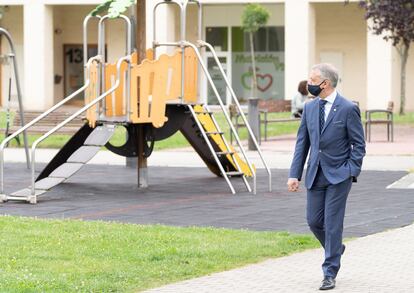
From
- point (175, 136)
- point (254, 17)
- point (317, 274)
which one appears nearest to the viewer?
point (317, 274)

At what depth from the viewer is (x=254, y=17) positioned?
48.4 metres

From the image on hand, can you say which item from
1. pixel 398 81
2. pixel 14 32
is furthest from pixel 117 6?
pixel 14 32

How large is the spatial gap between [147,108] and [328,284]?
365 inches

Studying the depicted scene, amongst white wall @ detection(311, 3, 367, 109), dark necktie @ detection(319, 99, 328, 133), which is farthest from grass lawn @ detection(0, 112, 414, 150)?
dark necktie @ detection(319, 99, 328, 133)

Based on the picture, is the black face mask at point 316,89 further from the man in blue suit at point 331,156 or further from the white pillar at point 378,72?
the white pillar at point 378,72

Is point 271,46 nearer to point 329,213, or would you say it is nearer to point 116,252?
point 116,252

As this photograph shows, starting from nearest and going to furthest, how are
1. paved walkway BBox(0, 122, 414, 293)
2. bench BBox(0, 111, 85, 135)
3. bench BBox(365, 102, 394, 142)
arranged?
paved walkway BBox(0, 122, 414, 293), bench BBox(0, 111, 85, 135), bench BBox(365, 102, 394, 142)

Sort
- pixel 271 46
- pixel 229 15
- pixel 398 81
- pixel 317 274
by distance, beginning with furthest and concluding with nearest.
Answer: pixel 271 46
pixel 229 15
pixel 398 81
pixel 317 274

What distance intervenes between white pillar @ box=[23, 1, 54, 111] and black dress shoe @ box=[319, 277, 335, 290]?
142 ft

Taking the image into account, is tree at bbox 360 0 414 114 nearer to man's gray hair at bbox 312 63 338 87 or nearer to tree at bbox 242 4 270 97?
tree at bbox 242 4 270 97

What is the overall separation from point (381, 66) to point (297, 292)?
39.5 m

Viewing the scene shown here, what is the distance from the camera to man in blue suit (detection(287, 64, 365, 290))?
33.0 feet

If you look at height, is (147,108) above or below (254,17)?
below

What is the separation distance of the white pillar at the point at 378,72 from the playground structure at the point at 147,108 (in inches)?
1133
